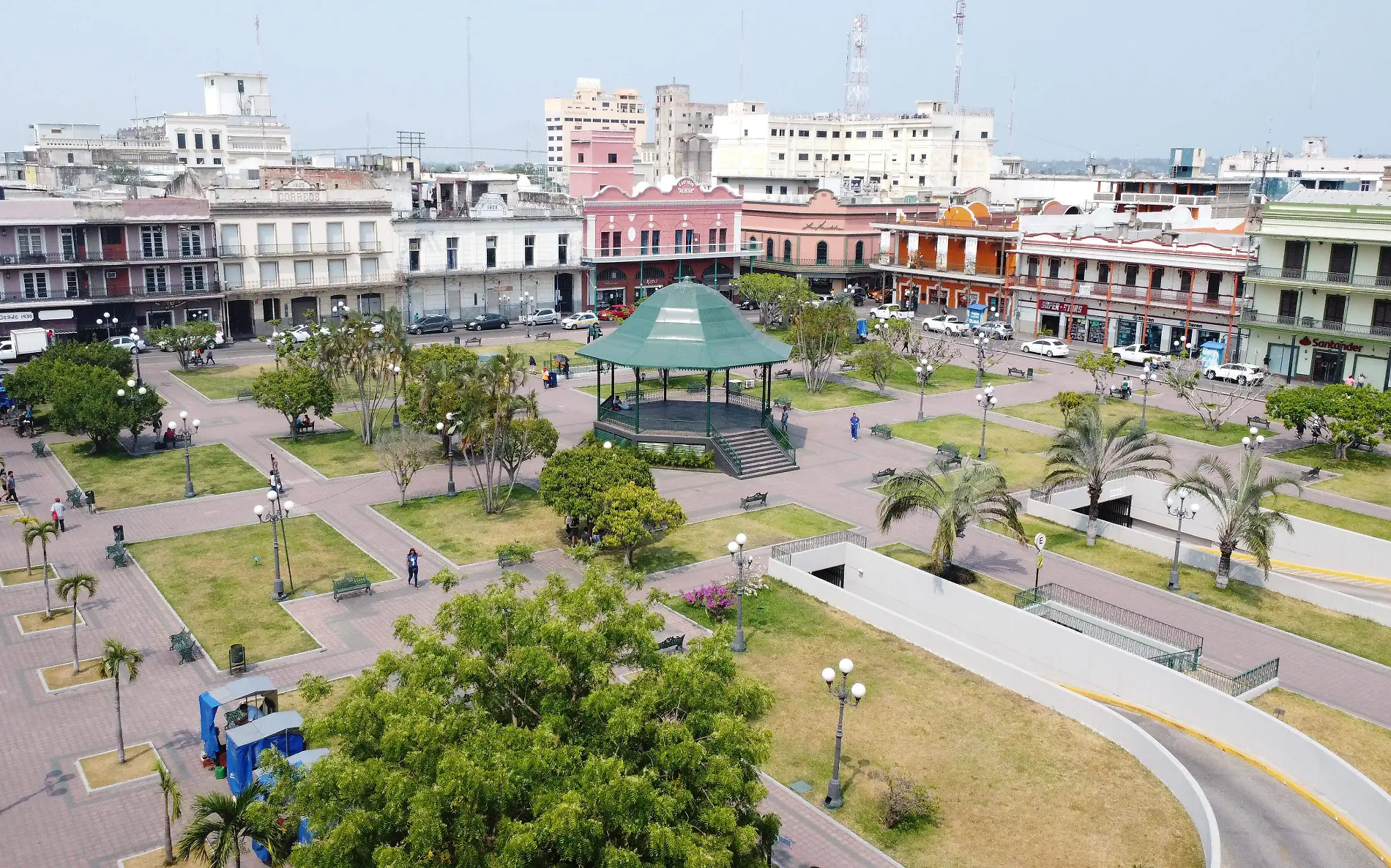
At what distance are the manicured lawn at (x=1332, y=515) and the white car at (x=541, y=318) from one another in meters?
48.5

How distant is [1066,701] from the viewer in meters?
22.7

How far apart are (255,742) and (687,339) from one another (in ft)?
82.2

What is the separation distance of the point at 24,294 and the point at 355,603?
141 feet

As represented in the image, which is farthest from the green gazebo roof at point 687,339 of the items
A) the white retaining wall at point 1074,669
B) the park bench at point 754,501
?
the white retaining wall at point 1074,669

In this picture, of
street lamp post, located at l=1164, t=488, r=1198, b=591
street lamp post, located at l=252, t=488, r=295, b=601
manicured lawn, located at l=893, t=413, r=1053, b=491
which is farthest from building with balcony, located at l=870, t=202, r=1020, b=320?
street lamp post, located at l=252, t=488, r=295, b=601

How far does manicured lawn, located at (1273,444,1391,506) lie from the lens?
39.3 metres

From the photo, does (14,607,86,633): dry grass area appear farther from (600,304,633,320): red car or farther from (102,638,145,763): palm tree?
(600,304,633,320): red car

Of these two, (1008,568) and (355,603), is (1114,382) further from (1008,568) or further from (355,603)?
(355,603)

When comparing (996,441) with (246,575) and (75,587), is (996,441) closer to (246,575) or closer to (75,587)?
(246,575)

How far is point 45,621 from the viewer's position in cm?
2688

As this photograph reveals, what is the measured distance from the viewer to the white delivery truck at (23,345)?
Result: 54844mm

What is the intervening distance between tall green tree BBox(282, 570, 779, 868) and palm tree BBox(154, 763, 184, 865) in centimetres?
439

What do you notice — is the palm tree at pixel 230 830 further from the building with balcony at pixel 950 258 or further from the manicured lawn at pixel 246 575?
the building with balcony at pixel 950 258

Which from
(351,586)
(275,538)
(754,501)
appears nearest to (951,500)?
(754,501)
